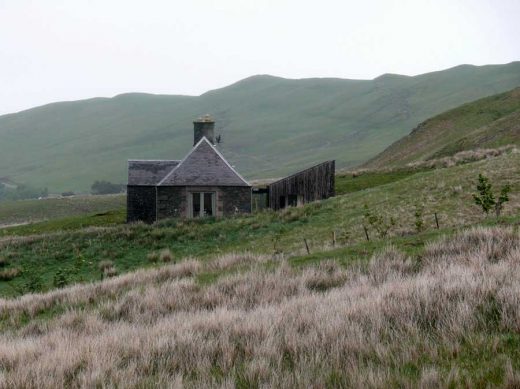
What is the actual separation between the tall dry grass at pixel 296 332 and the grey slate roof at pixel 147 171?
3626 centimetres

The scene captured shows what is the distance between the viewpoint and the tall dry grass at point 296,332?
520cm

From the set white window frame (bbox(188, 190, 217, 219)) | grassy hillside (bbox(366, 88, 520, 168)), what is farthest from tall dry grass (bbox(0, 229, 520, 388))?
grassy hillside (bbox(366, 88, 520, 168))

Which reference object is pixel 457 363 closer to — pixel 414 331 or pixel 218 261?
pixel 414 331

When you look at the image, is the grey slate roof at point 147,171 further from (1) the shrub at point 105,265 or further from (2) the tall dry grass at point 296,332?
(2) the tall dry grass at point 296,332

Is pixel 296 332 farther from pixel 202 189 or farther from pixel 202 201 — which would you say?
pixel 202 201

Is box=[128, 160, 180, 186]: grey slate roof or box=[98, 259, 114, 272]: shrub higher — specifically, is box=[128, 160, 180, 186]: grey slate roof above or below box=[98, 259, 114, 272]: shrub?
above

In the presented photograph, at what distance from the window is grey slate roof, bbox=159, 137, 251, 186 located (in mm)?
806

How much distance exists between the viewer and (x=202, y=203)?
1523 inches

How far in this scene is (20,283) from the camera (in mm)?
18953

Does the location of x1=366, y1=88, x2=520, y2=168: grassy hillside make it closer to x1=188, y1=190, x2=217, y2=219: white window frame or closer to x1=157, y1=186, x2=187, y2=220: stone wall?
x1=188, y1=190, x2=217, y2=219: white window frame

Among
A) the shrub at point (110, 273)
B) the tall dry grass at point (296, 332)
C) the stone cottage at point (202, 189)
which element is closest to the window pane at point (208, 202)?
the stone cottage at point (202, 189)

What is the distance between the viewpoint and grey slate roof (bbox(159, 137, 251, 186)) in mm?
38219

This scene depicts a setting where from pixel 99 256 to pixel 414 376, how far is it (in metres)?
19.9

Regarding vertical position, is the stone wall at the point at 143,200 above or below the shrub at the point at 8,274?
above
